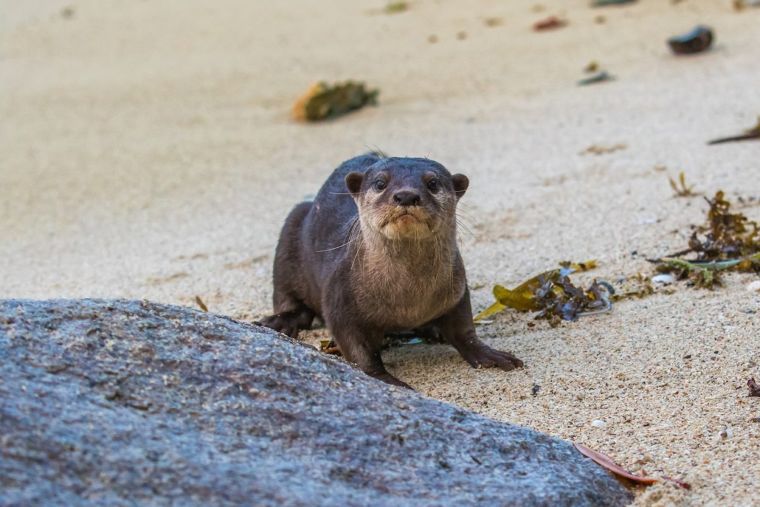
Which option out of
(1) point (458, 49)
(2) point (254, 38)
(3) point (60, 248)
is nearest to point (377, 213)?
(3) point (60, 248)

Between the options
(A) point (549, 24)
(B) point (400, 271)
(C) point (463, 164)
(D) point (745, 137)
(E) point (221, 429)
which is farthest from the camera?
(A) point (549, 24)

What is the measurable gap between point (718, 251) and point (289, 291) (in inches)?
73.0

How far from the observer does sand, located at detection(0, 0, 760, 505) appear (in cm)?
379

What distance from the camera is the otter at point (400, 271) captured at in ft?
13.5

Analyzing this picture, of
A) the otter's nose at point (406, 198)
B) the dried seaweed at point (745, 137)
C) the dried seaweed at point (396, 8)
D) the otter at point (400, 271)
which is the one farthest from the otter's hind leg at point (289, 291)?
the dried seaweed at point (396, 8)

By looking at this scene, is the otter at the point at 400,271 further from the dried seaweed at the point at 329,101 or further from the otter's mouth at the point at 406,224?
the dried seaweed at the point at 329,101

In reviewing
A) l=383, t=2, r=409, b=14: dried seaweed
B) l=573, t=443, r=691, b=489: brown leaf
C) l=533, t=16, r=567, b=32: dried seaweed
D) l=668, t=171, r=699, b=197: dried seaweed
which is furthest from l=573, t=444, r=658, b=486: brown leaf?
l=383, t=2, r=409, b=14: dried seaweed

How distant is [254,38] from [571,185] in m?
5.27

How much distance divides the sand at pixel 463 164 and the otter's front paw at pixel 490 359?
57mm

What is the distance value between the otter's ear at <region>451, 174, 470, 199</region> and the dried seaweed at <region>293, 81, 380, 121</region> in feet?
13.2

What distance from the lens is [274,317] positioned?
4914mm

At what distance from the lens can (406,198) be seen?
4016 mm

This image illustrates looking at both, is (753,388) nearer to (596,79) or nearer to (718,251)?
(718,251)

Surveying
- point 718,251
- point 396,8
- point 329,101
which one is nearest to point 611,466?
point 718,251
